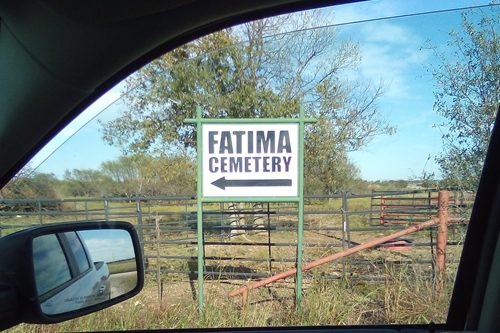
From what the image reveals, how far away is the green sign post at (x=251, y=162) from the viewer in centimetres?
A: 424

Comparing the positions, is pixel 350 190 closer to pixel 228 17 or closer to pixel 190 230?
pixel 190 230

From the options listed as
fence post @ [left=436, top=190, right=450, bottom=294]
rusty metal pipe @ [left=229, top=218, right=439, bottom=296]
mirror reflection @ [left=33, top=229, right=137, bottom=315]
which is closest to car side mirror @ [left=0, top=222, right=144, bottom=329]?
mirror reflection @ [left=33, top=229, right=137, bottom=315]

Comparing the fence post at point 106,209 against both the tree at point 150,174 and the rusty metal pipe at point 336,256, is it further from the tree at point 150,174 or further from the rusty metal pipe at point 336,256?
the rusty metal pipe at point 336,256

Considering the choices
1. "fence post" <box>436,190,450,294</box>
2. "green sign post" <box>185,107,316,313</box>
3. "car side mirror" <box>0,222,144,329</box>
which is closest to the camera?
"car side mirror" <box>0,222,144,329</box>

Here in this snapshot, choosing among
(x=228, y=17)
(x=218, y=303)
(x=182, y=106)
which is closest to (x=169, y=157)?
(x=182, y=106)

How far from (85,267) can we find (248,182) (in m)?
2.57

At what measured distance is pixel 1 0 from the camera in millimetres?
1498

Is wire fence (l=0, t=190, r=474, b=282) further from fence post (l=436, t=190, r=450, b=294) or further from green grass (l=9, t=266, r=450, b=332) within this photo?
green grass (l=9, t=266, r=450, b=332)

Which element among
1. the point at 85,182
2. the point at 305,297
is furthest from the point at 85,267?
the point at 305,297

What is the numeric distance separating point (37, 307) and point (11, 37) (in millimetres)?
955

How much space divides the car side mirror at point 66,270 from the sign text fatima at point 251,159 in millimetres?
2446

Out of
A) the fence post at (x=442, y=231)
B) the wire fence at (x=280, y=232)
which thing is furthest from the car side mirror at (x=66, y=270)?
the fence post at (x=442, y=231)

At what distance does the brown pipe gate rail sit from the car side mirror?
1.29 m

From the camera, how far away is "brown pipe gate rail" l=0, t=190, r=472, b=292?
3643 mm
